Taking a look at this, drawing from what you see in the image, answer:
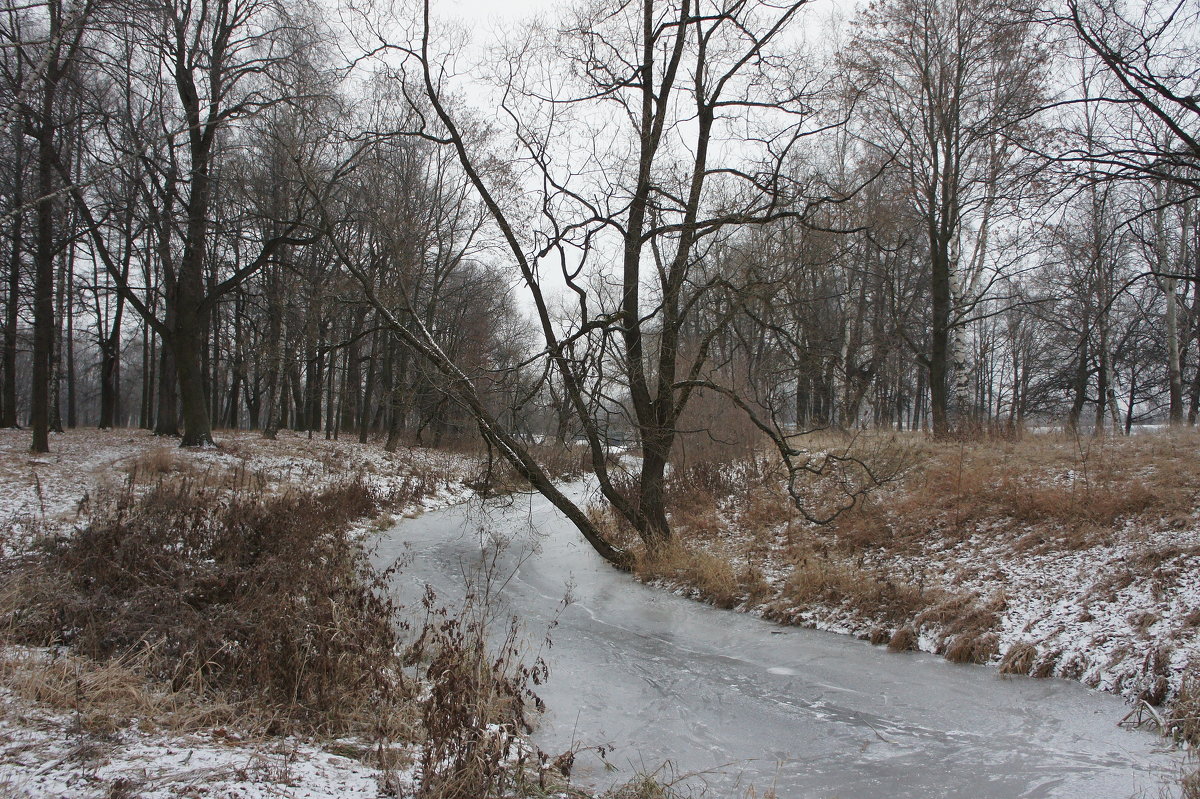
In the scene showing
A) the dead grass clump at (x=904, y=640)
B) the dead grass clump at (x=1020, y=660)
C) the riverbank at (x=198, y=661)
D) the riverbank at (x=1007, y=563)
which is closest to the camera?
the riverbank at (x=198, y=661)

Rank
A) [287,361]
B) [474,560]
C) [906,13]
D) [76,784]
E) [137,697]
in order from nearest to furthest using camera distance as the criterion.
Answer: [76,784], [137,697], [474,560], [287,361], [906,13]

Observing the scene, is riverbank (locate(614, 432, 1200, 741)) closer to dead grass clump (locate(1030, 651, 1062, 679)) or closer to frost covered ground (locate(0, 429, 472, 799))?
dead grass clump (locate(1030, 651, 1062, 679))

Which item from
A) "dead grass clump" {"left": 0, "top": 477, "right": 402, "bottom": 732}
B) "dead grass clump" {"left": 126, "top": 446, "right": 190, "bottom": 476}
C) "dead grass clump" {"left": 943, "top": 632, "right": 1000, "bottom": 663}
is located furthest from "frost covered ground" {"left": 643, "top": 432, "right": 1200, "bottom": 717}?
"dead grass clump" {"left": 126, "top": 446, "right": 190, "bottom": 476}

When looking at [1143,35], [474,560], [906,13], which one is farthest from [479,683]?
[906,13]

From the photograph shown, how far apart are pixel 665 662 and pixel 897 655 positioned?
2294 millimetres

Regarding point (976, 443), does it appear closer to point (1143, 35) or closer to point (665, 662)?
point (1143, 35)

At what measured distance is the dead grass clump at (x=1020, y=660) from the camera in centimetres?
633

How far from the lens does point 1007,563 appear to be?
8125mm

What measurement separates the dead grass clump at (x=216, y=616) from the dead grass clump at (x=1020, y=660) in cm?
525

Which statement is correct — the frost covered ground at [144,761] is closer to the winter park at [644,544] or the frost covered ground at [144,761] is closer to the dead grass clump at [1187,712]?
the winter park at [644,544]

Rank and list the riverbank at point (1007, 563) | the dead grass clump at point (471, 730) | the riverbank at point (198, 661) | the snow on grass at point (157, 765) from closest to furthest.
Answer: the snow on grass at point (157, 765) < the riverbank at point (198, 661) < the dead grass clump at point (471, 730) < the riverbank at point (1007, 563)

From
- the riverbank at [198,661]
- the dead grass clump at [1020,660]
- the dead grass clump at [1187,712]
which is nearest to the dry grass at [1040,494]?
the dead grass clump at [1020,660]

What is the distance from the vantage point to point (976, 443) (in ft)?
43.9

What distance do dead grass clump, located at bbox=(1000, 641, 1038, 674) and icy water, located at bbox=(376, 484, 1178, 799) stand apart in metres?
0.16
